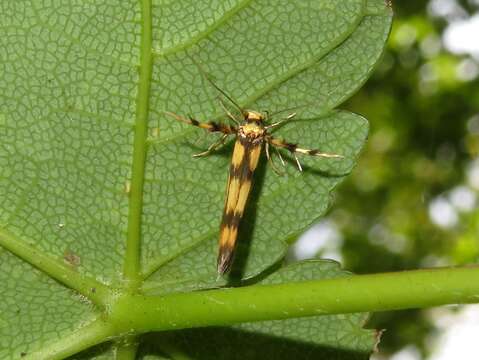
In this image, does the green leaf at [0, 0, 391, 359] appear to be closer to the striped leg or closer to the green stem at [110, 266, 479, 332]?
the striped leg

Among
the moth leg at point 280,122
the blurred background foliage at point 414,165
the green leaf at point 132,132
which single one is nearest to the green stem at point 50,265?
the green leaf at point 132,132

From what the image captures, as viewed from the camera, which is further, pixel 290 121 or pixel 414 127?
pixel 414 127

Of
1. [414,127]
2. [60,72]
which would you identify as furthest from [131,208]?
[414,127]

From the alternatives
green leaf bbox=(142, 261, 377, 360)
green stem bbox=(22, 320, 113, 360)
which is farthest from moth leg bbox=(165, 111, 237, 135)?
green stem bbox=(22, 320, 113, 360)

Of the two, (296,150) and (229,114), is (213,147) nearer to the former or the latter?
(229,114)

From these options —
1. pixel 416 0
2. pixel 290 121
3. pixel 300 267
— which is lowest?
pixel 300 267

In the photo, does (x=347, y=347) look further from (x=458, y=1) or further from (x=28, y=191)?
(x=458, y=1)

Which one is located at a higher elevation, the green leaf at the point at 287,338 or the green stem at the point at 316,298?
the green leaf at the point at 287,338

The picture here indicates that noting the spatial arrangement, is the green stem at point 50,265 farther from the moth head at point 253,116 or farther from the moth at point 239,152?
the moth head at point 253,116
